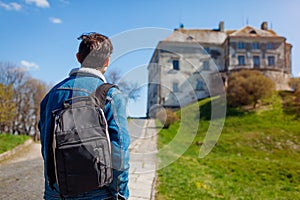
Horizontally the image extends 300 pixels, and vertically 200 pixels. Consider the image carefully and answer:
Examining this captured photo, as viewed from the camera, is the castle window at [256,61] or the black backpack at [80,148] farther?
the castle window at [256,61]

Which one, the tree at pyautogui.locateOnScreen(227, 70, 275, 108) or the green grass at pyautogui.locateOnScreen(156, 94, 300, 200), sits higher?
the tree at pyautogui.locateOnScreen(227, 70, 275, 108)

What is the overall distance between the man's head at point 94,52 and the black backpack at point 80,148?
0.35 m

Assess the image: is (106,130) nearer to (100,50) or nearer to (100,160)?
(100,160)

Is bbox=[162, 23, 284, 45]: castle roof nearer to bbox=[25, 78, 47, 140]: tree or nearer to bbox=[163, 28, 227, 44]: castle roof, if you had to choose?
bbox=[163, 28, 227, 44]: castle roof

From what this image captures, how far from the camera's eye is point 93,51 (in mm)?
2143

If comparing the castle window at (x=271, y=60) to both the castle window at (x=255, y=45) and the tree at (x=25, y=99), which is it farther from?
the tree at (x=25, y=99)

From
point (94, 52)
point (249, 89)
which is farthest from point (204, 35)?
point (94, 52)

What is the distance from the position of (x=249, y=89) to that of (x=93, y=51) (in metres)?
25.2

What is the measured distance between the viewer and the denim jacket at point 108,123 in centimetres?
192

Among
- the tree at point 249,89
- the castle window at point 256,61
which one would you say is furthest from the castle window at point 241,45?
the tree at point 249,89

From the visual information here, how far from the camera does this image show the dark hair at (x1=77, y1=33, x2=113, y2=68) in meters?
2.14

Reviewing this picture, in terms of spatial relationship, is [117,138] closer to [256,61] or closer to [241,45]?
[241,45]

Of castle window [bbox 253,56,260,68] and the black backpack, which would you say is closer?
the black backpack

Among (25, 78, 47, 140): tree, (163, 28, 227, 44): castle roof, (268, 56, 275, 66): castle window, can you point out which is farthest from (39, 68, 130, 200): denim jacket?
(268, 56, 275, 66): castle window
